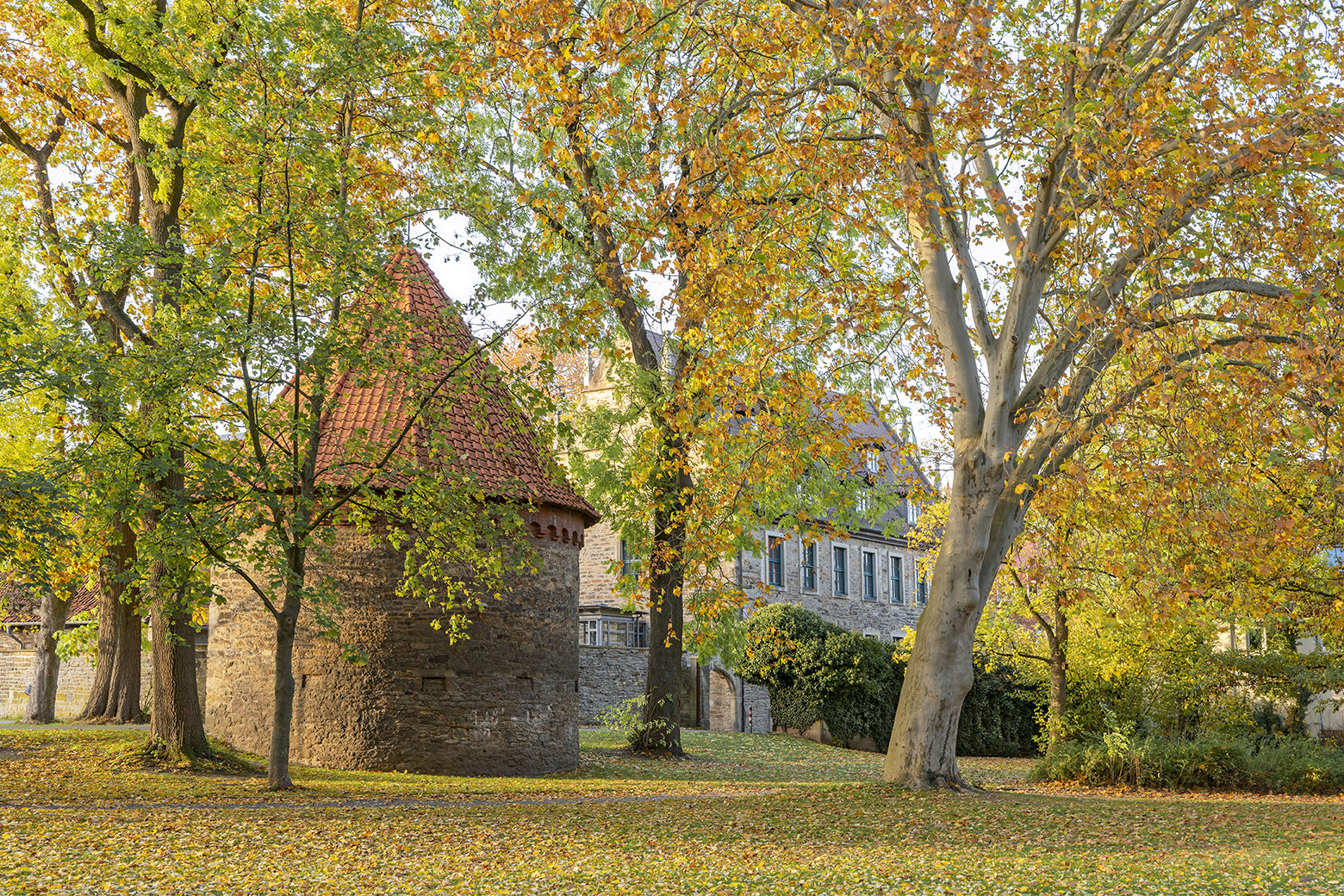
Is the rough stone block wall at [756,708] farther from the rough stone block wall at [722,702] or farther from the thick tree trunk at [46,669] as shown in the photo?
the thick tree trunk at [46,669]

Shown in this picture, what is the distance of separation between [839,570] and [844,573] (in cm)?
32

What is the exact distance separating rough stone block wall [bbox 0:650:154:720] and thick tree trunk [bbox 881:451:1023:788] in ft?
84.9

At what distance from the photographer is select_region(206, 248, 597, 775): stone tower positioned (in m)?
16.1

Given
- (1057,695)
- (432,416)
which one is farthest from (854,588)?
(432,416)

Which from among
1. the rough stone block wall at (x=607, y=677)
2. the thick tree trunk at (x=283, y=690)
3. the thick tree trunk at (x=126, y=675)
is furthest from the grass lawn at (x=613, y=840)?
the rough stone block wall at (x=607, y=677)

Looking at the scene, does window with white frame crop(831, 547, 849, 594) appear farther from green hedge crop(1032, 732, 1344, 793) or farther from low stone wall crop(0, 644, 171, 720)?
low stone wall crop(0, 644, 171, 720)

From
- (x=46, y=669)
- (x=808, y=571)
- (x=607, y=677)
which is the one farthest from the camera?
(x=808, y=571)

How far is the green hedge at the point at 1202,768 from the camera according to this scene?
18969mm

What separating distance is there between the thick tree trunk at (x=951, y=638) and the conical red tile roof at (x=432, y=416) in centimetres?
534

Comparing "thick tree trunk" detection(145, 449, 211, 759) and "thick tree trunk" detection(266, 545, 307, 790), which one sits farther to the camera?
"thick tree trunk" detection(145, 449, 211, 759)

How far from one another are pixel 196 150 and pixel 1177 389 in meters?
11.2

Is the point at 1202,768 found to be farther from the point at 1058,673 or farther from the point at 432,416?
the point at 432,416

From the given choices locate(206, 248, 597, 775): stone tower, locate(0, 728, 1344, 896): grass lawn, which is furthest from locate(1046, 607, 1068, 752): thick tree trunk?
locate(206, 248, 597, 775): stone tower

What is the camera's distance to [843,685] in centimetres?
2861
